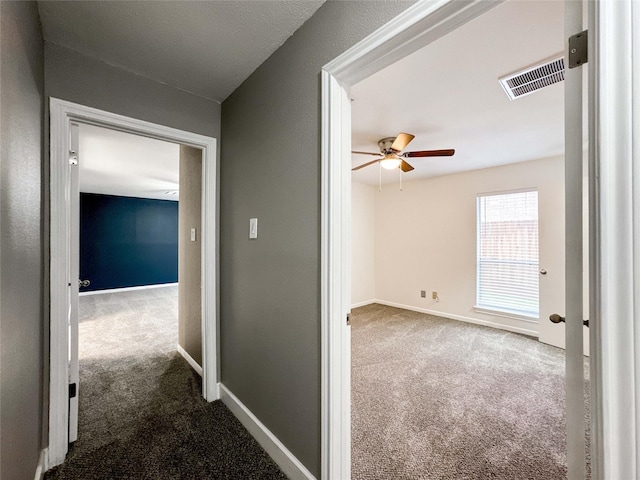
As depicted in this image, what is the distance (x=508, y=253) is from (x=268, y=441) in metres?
3.96

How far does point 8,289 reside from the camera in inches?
34.1

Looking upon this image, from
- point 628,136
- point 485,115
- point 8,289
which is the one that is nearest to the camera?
point 628,136

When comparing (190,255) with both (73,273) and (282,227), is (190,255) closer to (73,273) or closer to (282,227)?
(73,273)

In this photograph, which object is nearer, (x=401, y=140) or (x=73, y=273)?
(x=73, y=273)

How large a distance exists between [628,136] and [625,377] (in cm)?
48

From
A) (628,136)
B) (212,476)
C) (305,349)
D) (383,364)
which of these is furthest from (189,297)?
(628,136)

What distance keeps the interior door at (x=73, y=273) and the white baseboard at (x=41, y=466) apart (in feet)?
0.63

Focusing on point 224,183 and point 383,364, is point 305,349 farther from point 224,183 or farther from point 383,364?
point 383,364

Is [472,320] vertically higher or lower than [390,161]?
lower

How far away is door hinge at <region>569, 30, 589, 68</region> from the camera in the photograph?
24.1 inches

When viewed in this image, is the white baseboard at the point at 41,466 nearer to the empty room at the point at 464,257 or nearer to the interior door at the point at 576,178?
the empty room at the point at 464,257

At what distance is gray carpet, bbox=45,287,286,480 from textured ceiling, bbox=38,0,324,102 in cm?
237

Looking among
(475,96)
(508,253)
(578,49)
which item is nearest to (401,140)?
(475,96)

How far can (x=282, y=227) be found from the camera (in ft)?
4.92
